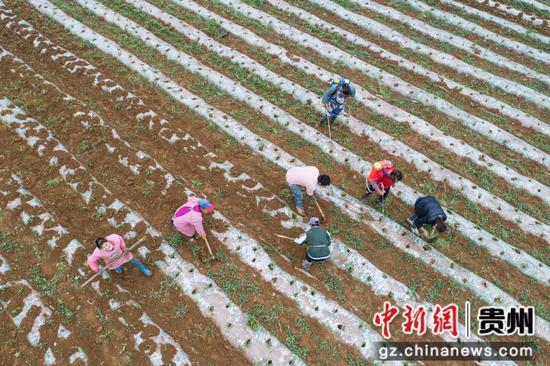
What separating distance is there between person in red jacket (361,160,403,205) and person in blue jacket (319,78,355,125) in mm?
3576

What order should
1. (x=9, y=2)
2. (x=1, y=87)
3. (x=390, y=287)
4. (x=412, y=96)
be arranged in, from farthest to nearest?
1. (x=9, y=2)
2. (x=412, y=96)
3. (x=1, y=87)
4. (x=390, y=287)

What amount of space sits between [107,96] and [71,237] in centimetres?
747

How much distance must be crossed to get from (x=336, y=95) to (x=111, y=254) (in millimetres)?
9953

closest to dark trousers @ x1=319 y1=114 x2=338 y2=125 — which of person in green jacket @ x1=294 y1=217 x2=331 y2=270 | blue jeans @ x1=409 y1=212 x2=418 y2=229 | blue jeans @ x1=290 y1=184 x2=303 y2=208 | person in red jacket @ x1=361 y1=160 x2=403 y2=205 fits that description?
person in red jacket @ x1=361 y1=160 x2=403 y2=205

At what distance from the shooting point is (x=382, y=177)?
11305 mm

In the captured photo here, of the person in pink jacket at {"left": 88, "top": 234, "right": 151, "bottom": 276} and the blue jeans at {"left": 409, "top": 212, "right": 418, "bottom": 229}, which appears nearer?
the person in pink jacket at {"left": 88, "top": 234, "right": 151, "bottom": 276}

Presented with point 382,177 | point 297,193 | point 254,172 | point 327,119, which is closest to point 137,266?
point 254,172

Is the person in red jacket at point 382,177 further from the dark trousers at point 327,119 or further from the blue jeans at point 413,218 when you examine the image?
the dark trousers at point 327,119

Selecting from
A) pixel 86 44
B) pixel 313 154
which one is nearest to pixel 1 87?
pixel 86 44

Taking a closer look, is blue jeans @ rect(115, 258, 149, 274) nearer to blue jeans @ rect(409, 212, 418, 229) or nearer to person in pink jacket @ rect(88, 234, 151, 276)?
person in pink jacket @ rect(88, 234, 151, 276)

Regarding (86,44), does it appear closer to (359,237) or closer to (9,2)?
(9,2)

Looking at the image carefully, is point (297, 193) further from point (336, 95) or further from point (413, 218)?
point (336, 95)

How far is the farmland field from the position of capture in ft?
31.7

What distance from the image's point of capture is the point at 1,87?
15.4 meters
